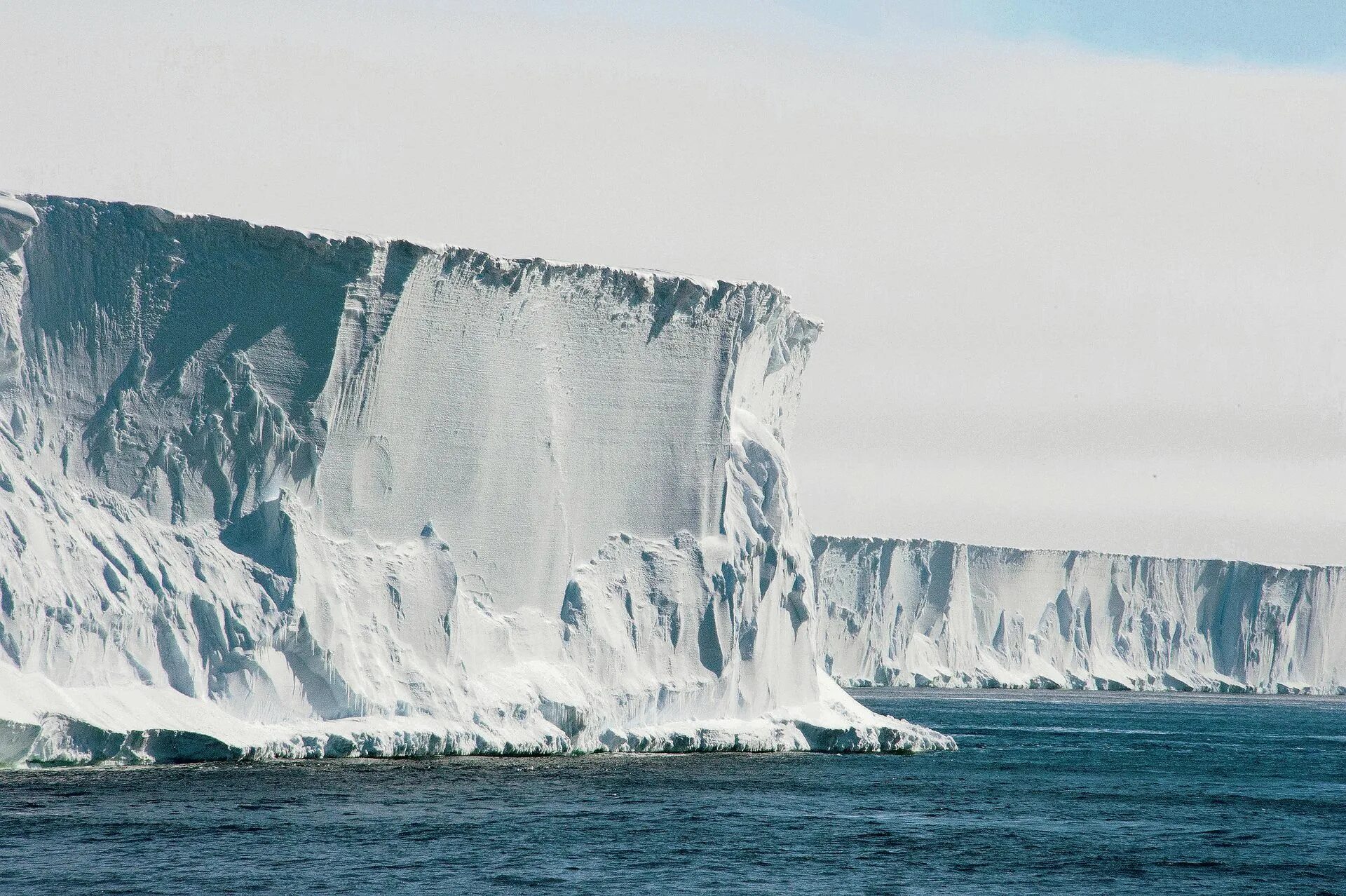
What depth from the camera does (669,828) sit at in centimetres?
2006

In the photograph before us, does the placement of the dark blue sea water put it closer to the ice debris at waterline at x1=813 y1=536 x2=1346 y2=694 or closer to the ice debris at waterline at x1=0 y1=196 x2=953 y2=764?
the ice debris at waterline at x1=0 y1=196 x2=953 y2=764

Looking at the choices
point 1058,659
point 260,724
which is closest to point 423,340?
point 260,724

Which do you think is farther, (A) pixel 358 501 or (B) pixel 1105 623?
(B) pixel 1105 623

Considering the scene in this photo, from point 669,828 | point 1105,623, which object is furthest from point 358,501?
point 1105,623

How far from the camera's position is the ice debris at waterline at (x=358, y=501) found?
73.9 ft

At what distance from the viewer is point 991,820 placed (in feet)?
72.7

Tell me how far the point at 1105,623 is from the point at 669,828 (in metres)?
53.0

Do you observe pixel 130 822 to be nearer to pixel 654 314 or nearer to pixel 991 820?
pixel 991 820

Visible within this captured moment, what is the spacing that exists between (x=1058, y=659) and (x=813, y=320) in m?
41.4

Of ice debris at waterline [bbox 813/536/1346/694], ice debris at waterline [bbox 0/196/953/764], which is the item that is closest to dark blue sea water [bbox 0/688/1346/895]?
ice debris at waterline [bbox 0/196/953/764]

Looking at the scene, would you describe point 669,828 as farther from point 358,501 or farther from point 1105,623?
point 1105,623

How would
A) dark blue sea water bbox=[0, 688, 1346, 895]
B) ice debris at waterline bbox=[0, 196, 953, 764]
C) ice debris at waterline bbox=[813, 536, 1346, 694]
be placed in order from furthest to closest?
ice debris at waterline bbox=[813, 536, 1346, 694] < ice debris at waterline bbox=[0, 196, 953, 764] < dark blue sea water bbox=[0, 688, 1346, 895]

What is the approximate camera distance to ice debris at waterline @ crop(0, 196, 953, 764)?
2252cm

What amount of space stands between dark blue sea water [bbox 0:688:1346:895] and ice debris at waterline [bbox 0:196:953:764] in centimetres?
82
